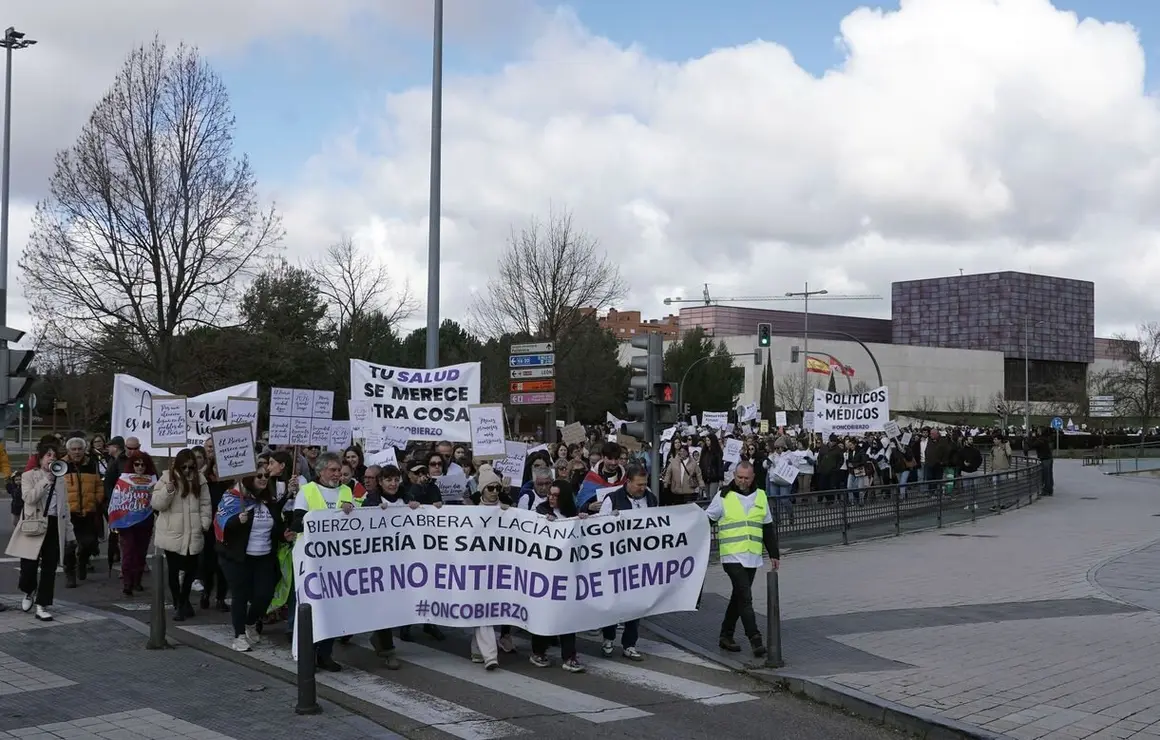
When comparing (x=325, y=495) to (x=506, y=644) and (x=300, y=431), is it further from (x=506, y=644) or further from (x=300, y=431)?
(x=300, y=431)

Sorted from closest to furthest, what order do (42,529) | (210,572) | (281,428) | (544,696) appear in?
(544,696) < (42,529) < (210,572) < (281,428)

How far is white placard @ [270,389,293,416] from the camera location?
1792 centimetres

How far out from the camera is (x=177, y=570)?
1170cm

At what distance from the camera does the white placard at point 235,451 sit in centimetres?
1066

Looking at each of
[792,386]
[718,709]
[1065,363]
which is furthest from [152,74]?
[1065,363]

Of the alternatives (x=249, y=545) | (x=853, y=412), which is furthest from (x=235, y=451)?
(x=853, y=412)

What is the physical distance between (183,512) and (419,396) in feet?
16.5

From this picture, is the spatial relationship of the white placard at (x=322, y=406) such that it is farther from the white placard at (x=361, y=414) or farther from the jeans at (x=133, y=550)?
the jeans at (x=133, y=550)

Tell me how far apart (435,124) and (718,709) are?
11706mm

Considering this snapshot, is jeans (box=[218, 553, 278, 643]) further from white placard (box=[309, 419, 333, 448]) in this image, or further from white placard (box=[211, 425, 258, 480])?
white placard (box=[309, 419, 333, 448])

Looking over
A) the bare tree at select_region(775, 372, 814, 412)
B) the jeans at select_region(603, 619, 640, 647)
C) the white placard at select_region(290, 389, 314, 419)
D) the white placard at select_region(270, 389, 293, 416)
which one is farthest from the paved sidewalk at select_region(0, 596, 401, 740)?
the bare tree at select_region(775, 372, 814, 412)

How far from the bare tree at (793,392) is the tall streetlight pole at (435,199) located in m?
78.3

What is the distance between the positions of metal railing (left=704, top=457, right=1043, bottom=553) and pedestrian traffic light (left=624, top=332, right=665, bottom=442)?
2.59 m

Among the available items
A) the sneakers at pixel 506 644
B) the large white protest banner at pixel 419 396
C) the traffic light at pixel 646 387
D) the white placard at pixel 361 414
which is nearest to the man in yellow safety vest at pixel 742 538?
the sneakers at pixel 506 644
